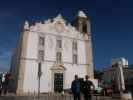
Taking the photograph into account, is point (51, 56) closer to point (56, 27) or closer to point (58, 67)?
point (58, 67)

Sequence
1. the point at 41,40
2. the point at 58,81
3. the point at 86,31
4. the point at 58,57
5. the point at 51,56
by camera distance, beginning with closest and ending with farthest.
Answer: the point at 58,81 < the point at 51,56 < the point at 41,40 < the point at 58,57 < the point at 86,31

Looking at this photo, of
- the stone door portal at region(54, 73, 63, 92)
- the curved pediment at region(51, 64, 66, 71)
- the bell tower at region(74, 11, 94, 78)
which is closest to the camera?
the stone door portal at region(54, 73, 63, 92)

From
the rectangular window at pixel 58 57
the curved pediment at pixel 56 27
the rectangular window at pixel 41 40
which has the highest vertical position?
the curved pediment at pixel 56 27

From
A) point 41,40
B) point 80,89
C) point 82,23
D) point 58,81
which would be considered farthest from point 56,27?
point 80,89

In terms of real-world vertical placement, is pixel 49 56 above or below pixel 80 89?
above

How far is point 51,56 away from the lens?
3225cm

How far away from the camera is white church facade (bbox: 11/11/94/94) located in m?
29.9

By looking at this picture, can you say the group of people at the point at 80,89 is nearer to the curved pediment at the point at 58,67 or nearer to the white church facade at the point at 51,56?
the white church facade at the point at 51,56

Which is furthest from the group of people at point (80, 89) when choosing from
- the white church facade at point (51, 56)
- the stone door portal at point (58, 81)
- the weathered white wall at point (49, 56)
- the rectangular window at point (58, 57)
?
the rectangular window at point (58, 57)

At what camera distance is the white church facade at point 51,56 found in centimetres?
2986

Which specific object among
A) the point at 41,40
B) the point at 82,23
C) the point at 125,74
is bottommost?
the point at 125,74

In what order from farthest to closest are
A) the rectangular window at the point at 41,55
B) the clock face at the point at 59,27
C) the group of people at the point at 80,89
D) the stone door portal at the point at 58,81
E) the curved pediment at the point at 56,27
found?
1. the clock face at the point at 59,27
2. the curved pediment at the point at 56,27
3. the stone door portal at the point at 58,81
4. the rectangular window at the point at 41,55
5. the group of people at the point at 80,89

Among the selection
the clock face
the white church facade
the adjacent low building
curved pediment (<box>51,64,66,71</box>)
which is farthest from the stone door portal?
the adjacent low building

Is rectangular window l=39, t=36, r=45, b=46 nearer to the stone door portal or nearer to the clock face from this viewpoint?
the clock face
